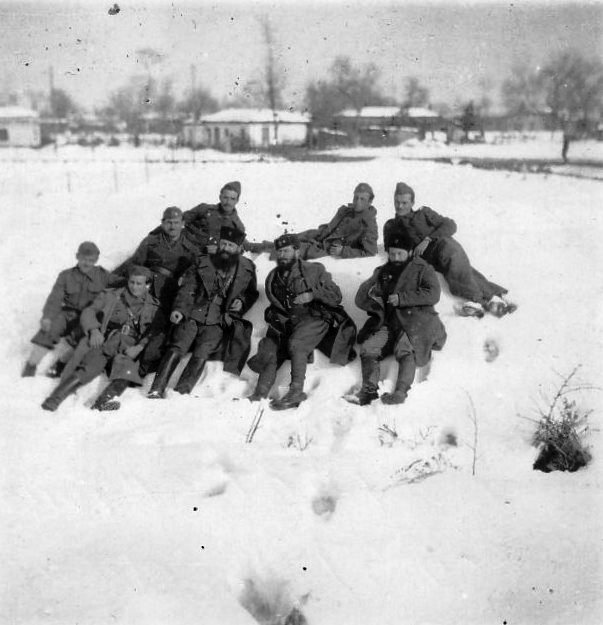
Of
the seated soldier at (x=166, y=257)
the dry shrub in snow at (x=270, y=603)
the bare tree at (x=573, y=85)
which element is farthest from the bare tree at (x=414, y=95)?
the dry shrub in snow at (x=270, y=603)

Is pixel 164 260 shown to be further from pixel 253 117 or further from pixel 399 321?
pixel 253 117

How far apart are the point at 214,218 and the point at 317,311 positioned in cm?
203

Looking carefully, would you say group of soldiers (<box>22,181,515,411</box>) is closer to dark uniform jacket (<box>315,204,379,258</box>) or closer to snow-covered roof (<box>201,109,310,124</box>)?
dark uniform jacket (<box>315,204,379,258</box>)

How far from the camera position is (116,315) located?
5.84m

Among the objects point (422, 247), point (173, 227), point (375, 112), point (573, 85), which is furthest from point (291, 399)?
point (375, 112)

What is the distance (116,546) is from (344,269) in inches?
149

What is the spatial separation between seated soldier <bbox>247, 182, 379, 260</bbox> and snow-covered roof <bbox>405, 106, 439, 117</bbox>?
89.4 feet

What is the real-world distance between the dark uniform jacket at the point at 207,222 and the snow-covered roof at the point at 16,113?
94.5ft

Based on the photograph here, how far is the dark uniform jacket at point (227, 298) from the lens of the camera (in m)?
5.79

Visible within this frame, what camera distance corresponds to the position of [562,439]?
4.61m

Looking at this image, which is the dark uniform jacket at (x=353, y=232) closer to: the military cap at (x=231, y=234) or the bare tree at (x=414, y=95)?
the military cap at (x=231, y=234)

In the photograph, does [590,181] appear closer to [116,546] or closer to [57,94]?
[116,546]

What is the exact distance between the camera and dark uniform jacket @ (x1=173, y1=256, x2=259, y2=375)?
19.0ft

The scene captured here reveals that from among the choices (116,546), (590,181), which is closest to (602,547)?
(116,546)
